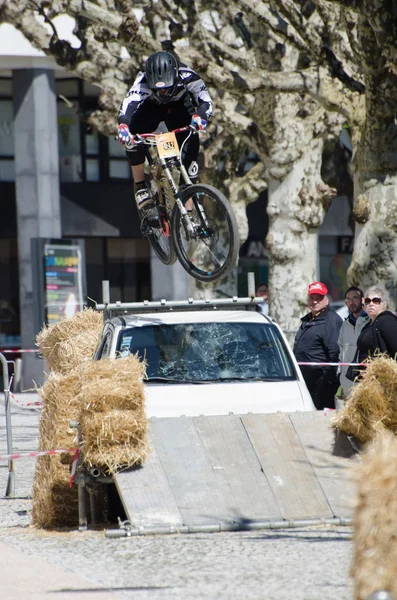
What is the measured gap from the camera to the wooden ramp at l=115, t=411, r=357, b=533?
850 cm

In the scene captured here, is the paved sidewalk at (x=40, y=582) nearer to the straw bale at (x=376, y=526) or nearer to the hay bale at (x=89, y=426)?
the hay bale at (x=89, y=426)

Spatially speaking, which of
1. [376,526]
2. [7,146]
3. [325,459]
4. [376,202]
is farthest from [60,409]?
[7,146]

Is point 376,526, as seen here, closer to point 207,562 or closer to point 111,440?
point 207,562

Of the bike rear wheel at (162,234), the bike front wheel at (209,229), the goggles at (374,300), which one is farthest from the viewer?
the bike rear wheel at (162,234)

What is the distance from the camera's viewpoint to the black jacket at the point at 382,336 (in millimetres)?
11117

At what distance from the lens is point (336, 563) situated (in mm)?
7141

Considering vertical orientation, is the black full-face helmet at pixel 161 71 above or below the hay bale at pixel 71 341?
above

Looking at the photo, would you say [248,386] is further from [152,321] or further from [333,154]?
[333,154]

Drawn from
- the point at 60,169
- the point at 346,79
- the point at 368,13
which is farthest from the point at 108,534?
the point at 60,169

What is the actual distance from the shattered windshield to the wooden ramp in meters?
0.78

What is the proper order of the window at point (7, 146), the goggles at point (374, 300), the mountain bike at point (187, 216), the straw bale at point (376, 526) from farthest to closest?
the window at point (7, 146) → the goggles at point (374, 300) → the mountain bike at point (187, 216) → the straw bale at point (376, 526)

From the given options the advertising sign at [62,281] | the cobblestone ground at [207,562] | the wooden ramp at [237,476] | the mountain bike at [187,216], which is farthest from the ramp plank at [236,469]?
the advertising sign at [62,281]

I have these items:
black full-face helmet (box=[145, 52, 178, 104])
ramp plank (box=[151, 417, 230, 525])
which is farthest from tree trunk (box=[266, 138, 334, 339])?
ramp plank (box=[151, 417, 230, 525])

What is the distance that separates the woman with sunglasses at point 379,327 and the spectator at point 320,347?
1.31m
